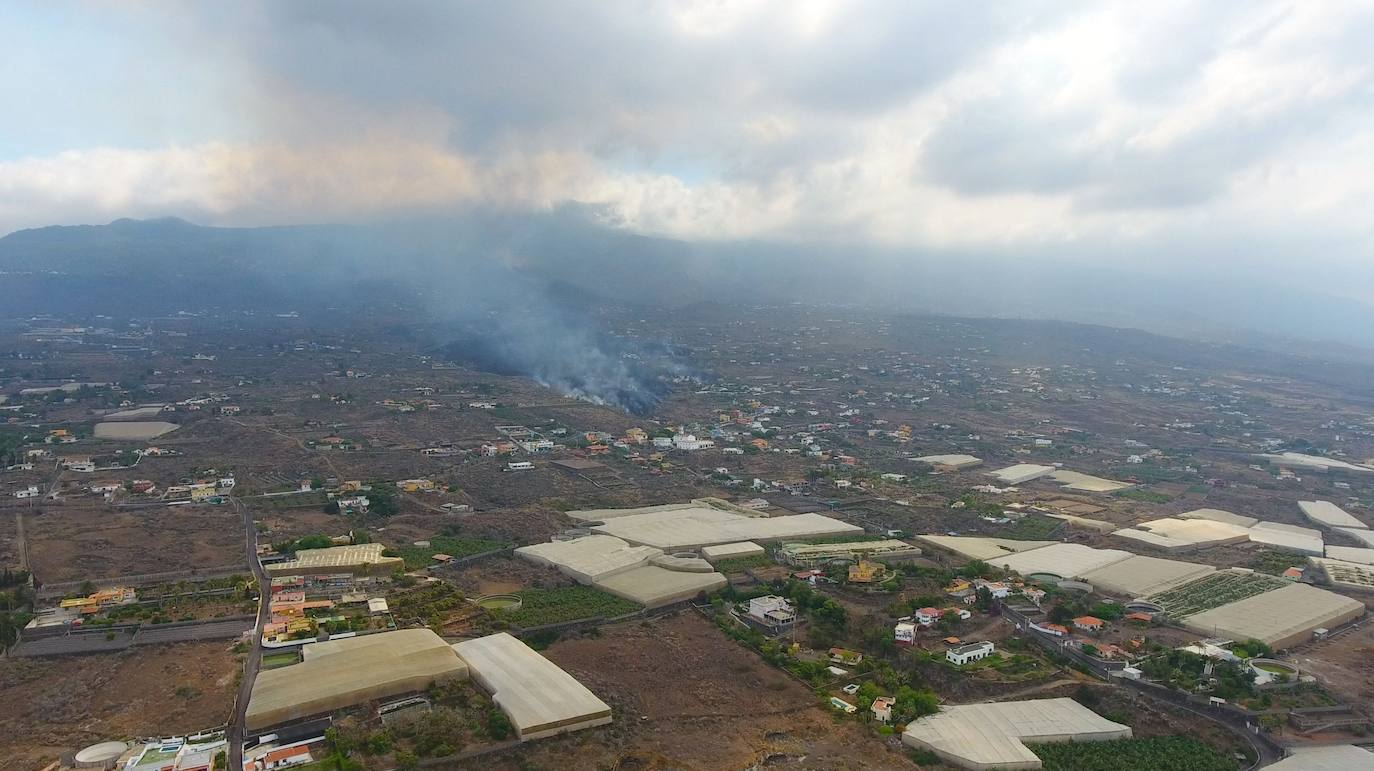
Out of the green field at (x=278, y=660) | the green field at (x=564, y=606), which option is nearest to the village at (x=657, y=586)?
the green field at (x=564, y=606)

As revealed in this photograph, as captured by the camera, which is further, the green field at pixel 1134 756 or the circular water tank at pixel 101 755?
the green field at pixel 1134 756

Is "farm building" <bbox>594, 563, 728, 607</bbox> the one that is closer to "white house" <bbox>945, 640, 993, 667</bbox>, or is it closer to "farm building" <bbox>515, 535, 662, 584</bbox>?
"farm building" <bbox>515, 535, 662, 584</bbox>

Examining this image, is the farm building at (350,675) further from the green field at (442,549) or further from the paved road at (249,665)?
the green field at (442,549)

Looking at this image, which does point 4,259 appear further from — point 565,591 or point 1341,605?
point 1341,605

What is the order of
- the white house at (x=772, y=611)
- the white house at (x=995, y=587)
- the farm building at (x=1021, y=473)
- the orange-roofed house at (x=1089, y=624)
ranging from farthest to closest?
1. the farm building at (x=1021, y=473)
2. the white house at (x=995, y=587)
3. the white house at (x=772, y=611)
4. the orange-roofed house at (x=1089, y=624)

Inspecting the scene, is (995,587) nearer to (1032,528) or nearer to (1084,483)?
(1032,528)

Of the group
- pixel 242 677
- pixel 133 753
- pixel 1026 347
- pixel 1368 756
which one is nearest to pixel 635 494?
pixel 242 677
